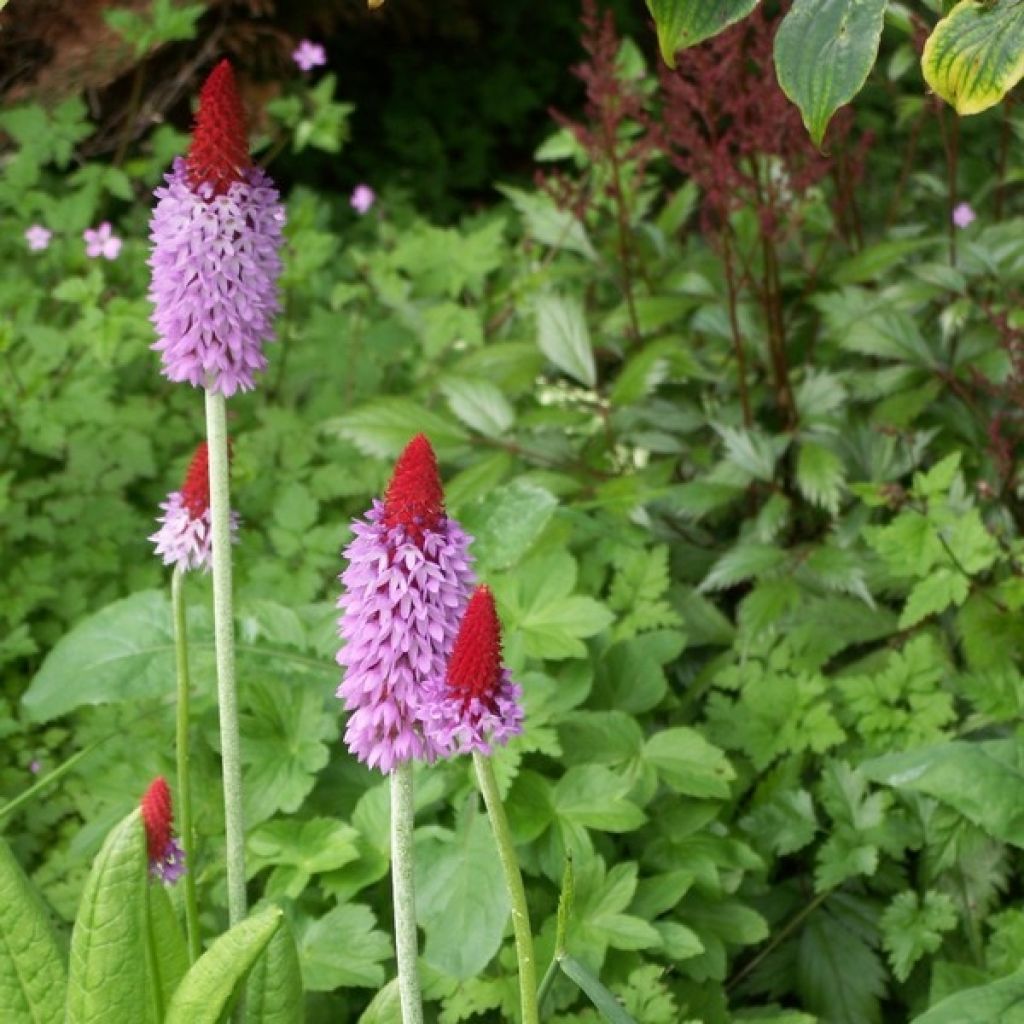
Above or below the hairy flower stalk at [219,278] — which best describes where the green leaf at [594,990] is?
below

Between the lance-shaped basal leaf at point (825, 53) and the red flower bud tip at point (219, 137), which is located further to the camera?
the red flower bud tip at point (219, 137)

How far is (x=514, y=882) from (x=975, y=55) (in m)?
0.93

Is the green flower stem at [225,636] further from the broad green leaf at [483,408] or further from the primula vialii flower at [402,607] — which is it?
the broad green leaf at [483,408]

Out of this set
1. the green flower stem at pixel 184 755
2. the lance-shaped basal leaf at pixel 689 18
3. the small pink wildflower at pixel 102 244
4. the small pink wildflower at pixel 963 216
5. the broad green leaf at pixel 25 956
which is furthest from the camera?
the small pink wildflower at pixel 102 244

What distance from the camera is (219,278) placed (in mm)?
1835

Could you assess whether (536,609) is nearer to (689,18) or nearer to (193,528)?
(193,528)

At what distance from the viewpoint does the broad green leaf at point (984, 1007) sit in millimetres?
1878

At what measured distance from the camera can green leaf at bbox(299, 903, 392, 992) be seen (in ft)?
7.16

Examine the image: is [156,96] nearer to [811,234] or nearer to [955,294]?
[811,234]

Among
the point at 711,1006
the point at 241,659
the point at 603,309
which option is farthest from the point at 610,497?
the point at 603,309

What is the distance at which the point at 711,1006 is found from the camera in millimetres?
2367

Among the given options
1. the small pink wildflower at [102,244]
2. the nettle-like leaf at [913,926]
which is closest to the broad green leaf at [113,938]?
the nettle-like leaf at [913,926]

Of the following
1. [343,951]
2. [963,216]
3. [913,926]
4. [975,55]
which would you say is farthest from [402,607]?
[963,216]

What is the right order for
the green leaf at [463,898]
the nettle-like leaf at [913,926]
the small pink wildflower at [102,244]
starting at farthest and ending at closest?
the small pink wildflower at [102,244], the nettle-like leaf at [913,926], the green leaf at [463,898]
